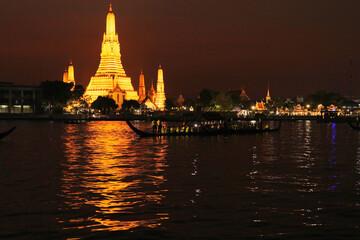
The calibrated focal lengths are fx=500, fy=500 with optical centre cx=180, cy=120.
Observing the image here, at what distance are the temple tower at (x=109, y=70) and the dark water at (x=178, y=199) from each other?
140 metres

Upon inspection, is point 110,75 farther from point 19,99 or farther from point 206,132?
point 206,132

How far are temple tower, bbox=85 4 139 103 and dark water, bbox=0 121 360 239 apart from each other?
14018 centimetres

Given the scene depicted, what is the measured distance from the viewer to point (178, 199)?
1988 centimetres

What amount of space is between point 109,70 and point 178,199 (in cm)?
16093

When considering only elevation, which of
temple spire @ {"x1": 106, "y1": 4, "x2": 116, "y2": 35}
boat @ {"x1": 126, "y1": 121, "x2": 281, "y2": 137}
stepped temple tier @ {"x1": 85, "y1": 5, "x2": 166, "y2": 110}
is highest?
temple spire @ {"x1": 106, "y1": 4, "x2": 116, "y2": 35}

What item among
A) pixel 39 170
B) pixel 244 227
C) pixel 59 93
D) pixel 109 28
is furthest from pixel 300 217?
pixel 109 28

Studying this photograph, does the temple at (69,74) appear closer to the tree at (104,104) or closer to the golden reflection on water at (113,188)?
the tree at (104,104)

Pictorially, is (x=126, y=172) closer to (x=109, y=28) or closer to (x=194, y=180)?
(x=194, y=180)

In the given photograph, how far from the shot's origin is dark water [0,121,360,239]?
15328mm

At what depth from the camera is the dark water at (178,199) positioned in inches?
603

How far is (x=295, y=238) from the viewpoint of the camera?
47.8ft

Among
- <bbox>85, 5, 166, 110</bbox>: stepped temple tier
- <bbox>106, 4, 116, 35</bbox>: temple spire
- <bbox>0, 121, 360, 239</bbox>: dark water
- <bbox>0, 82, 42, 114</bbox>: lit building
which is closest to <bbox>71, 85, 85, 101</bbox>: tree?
<bbox>0, 82, 42, 114</bbox>: lit building

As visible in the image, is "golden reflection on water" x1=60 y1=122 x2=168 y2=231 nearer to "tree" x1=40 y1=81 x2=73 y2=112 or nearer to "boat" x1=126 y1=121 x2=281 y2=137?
"boat" x1=126 y1=121 x2=281 y2=137

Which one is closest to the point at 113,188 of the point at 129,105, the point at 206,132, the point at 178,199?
the point at 178,199
